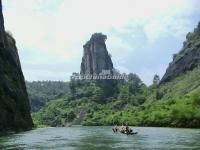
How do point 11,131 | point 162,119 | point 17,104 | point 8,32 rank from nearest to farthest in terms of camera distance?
1. point 11,131
2. point 17,104
3. point 162,119
4. point 8,32

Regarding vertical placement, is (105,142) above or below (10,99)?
below

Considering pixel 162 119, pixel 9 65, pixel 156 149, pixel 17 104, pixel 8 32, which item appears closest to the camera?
pixel 156 149

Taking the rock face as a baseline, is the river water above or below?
below

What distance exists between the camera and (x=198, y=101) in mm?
141000

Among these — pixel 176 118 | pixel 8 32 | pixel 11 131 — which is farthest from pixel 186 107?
pixel 8 32

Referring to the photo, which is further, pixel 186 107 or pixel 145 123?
pixel 145 123

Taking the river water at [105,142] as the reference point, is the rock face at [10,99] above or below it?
above

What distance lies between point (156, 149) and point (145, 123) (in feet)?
366

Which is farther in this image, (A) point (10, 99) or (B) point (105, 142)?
(A) point (10, 99)

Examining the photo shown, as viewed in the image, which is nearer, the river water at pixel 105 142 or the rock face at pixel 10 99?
the river water at pixel 105 142

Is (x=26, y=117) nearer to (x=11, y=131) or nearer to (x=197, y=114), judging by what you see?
(x=11, y=131)

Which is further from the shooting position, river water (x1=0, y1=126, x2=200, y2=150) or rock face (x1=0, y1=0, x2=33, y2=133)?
rock face (x1=0, y1=0, x2=33, y2=133)

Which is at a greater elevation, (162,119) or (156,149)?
(162,119)

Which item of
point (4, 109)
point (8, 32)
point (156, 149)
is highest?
point (8, 32)
